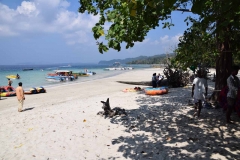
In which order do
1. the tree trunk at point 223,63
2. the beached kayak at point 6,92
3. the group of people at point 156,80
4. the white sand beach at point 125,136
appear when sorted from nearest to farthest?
the white sand beach at point 125,136 → the tree trunk at point 223,63 → the group of people at point 156,80 → the beached kayak at point 6,92

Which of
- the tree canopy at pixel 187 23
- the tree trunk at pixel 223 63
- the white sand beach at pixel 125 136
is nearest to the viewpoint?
the tree canopy at pixel 187 23

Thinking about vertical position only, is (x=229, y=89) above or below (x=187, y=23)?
below

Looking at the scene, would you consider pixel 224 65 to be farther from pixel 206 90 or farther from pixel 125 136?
pixel 125 136

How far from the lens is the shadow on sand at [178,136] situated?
4465 mm

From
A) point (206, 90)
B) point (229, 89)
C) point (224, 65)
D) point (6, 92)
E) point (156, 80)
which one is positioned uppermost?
point (224, 65)

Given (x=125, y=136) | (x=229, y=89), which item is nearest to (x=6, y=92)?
(x=125, y=136)

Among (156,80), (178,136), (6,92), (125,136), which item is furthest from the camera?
(6,92)

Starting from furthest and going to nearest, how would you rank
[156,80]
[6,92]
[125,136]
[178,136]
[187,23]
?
[6,92], [156,80], [187,23], [125,136], [178,136]

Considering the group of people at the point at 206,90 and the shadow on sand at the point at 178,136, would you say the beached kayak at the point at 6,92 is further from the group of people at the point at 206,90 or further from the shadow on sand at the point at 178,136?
the group of people at the point at 206,90

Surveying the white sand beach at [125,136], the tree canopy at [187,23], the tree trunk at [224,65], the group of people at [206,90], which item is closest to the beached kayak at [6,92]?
the white sand beach at [125,136]

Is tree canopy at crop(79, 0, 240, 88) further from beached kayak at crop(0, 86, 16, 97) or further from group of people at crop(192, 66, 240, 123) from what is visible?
beached kayak at crop(0, 86, 16, 97)

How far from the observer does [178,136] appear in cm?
539

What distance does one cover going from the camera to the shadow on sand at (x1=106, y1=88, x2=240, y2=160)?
14.6 feet

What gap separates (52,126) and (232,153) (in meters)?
5.37
